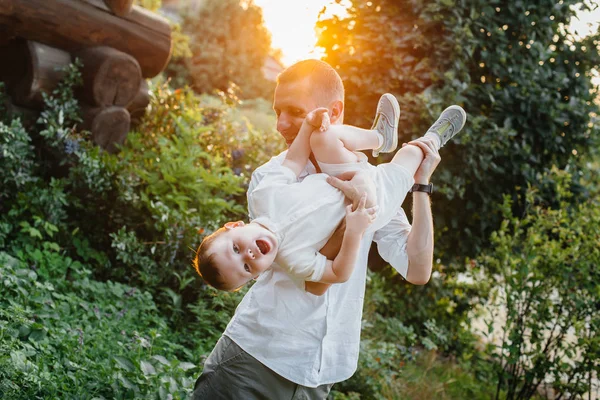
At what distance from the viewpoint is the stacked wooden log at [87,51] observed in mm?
4691

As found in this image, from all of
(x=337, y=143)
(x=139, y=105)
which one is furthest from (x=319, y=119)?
(x=139, y=105)

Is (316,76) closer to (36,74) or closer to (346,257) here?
(346,257)

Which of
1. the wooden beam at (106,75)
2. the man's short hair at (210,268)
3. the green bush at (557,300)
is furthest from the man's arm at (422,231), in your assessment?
the wooden beam at (106,75)

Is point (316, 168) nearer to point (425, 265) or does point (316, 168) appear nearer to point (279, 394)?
point (425, 265)

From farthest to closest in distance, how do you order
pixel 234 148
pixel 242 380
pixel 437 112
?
pixel 234 148, pixel 437 112, pixel 242 380

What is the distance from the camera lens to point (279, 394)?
1765 mm

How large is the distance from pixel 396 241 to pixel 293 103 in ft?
1.93

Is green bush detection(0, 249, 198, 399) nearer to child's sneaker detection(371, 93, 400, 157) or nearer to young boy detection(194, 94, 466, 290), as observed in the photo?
young boy detection(194, 94, 466, 290)

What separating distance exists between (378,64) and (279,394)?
12.4 feet

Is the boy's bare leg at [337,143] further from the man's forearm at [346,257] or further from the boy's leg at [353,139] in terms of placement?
the man's forearm at [346,257]

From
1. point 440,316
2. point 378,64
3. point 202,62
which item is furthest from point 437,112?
point 202,62

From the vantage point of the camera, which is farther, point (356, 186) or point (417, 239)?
point (417, 239)

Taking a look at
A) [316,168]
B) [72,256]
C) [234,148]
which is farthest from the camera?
[234,148]

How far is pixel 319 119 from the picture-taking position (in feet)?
5.62
